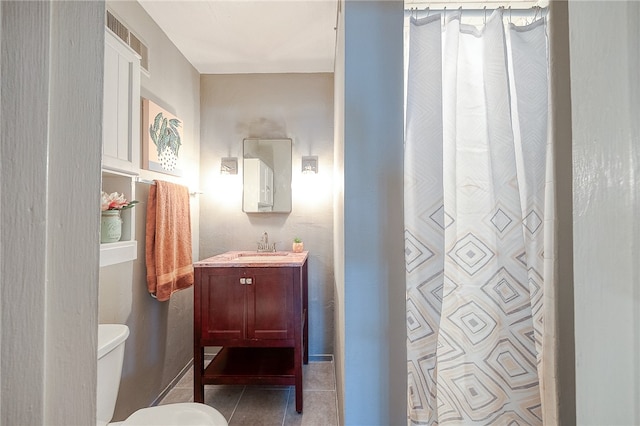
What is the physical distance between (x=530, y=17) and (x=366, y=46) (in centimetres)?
68

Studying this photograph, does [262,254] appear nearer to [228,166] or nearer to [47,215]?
[228,166]

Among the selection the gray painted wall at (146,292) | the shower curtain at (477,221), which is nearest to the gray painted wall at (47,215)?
the shower curtain at (477,221)

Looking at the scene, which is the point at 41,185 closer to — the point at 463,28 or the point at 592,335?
the point at 592,335

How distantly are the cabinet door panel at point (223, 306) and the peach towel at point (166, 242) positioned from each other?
262 millimetres

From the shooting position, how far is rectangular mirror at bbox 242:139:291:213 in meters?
2.52

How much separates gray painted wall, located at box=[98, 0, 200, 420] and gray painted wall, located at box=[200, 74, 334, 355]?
0.11 meters

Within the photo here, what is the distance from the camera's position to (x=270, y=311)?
71.6 inches

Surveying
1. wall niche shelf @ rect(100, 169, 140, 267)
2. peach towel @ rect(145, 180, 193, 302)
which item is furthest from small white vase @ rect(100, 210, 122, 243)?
peach towel @ rect(145, 180, 193, 302)

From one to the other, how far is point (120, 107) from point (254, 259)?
131 cm

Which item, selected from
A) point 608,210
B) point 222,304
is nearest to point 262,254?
point 222,304

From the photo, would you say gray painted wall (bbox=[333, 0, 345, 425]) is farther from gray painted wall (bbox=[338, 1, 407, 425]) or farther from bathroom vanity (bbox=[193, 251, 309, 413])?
bathroom vanity (bbox=[193, 251, 309, 413])

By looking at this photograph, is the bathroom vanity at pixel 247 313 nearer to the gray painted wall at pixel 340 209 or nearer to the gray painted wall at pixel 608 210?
the gray painted wall at pixel 340 209

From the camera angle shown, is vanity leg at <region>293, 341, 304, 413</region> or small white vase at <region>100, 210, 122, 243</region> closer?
small white vase at <region>100, 210, 122, 243</region>

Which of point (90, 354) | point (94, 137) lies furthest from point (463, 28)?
point (90, 354)
